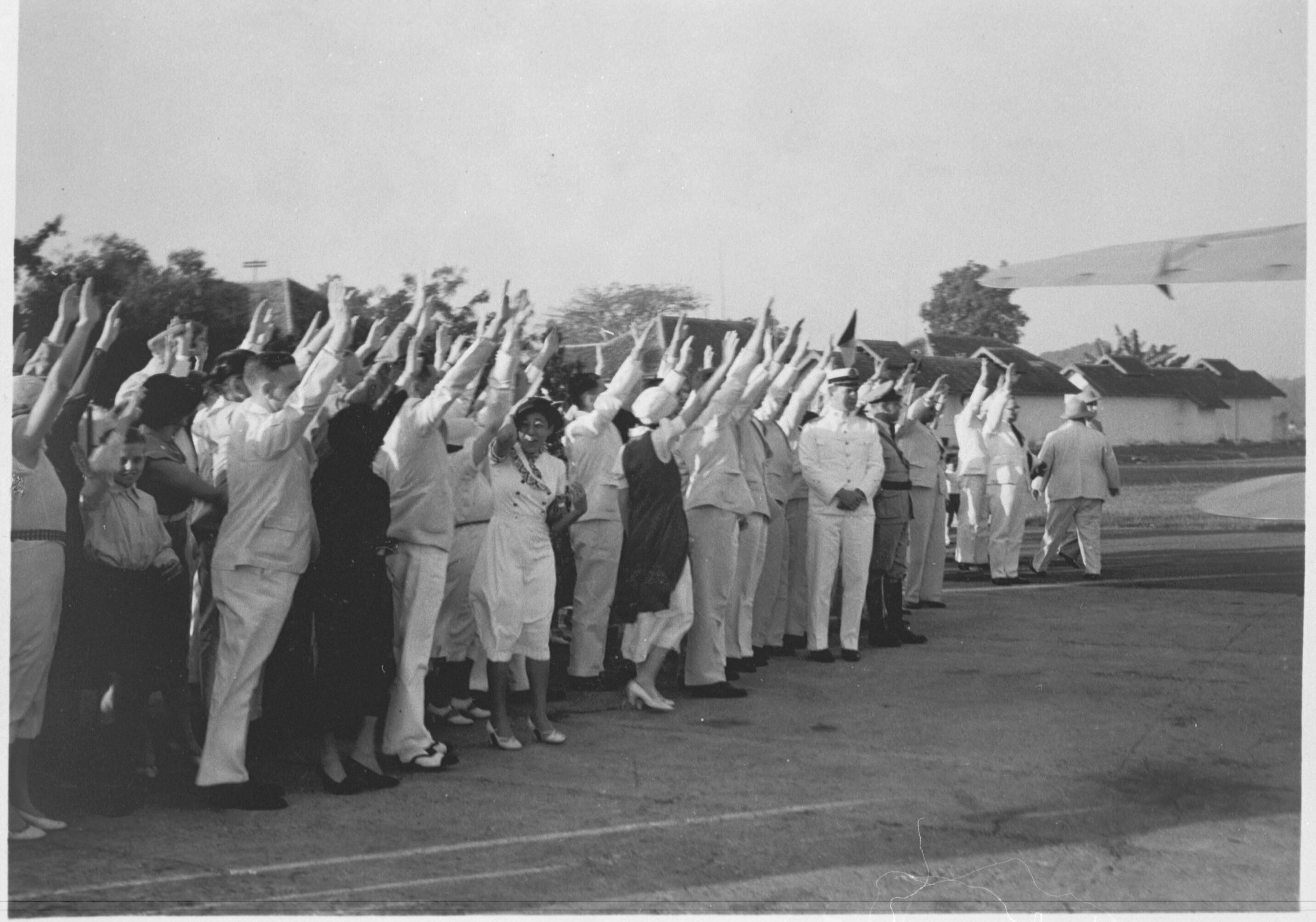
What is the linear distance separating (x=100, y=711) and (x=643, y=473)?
292 centimetres

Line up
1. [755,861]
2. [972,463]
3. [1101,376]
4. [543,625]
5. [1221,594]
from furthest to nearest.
A: [1101,376] < [972,463] < [1221,594] < [543,625] < [755,861]

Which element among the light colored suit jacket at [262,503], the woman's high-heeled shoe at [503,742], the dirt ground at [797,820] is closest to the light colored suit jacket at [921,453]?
the dirt ground at [797,820]

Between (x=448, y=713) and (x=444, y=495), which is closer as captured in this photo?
(x=444, y=495)

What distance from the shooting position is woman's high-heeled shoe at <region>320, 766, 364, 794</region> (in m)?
5.61

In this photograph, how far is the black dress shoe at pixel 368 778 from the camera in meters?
5.67

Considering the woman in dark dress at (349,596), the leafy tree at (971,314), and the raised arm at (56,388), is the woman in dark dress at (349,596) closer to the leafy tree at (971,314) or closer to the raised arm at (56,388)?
the raised arm at (56,388)

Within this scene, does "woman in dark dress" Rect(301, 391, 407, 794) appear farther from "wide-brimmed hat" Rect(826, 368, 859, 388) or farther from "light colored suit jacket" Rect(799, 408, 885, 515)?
"wide-brimmed hat" Rect(826, 368, 859, 388)

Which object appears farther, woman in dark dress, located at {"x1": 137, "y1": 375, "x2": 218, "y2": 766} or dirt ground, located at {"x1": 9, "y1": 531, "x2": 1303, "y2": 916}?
woman in dark dress, located at {"x1": 137, "y1": 375, "x2": 218, "y2": 766}

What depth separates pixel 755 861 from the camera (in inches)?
190

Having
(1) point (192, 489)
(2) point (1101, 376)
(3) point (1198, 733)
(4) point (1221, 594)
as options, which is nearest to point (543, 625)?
(1) point (192, 489)

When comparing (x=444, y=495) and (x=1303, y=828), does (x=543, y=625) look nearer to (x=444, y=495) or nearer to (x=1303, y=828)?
(x=444, y=495)

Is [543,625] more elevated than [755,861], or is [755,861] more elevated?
[543,625]

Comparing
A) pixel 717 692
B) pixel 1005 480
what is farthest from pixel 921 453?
pixel 717 692

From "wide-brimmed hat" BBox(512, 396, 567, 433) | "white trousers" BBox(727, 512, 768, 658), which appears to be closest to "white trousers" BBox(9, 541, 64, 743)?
"wide-brimmed hat" BBox(512, 396, 567, 433)
